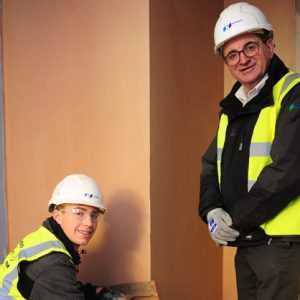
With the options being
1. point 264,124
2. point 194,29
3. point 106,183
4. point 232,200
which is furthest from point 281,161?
point 194,29

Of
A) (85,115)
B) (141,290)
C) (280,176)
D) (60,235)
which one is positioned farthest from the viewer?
(85,115)

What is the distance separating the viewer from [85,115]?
2648mm

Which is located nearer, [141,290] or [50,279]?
[50,279]

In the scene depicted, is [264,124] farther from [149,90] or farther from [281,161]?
[149,90]

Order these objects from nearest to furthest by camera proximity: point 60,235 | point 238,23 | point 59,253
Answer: point 238,23 < point 59,253 < point 60,235

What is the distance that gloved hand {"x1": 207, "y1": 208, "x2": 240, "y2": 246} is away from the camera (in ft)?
5.95

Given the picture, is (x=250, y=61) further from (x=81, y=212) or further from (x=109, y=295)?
(x=109, y=295)

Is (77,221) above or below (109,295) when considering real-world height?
above

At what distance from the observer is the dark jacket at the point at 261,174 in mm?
1650

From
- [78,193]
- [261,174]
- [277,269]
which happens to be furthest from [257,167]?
[78,193]

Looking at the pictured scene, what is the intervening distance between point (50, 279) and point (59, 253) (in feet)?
0.44

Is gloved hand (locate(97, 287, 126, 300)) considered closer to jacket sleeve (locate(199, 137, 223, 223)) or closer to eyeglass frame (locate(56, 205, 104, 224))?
eyeglass frame (locate(56, 205, 104, 224))

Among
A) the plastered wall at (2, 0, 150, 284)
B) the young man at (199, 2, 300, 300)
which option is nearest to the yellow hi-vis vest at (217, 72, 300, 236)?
the young man at (199, 2, 300, 300)

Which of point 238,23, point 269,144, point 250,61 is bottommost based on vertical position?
point 269,144
